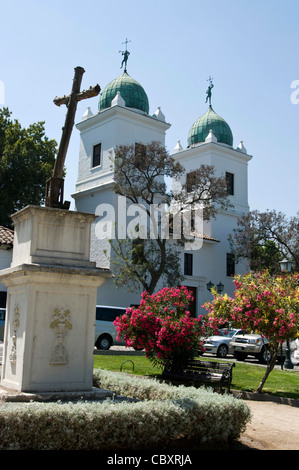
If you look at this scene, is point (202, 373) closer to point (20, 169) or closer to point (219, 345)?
point (219, 345)

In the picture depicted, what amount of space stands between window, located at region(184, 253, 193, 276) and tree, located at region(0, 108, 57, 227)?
38.6 ft

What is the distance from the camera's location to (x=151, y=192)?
1156 inches

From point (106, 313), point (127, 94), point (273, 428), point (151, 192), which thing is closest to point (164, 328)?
point (273, 428)

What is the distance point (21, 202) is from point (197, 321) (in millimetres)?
25756

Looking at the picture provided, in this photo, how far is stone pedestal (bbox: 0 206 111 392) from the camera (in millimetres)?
7074

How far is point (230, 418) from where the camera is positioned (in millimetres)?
6668

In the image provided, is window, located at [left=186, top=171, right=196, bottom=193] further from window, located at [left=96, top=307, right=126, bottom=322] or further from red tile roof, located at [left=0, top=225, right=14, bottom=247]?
red tile roof, located at [left=0, top=225, right=14, bottom=247]

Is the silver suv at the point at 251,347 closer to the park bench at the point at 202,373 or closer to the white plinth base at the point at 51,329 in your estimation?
the park bench at the point at 202,373

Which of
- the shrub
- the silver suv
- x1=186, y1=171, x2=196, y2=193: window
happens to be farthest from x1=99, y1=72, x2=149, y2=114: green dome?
the shrub

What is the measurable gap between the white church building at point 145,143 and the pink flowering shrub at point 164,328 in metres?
19.8

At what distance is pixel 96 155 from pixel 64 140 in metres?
29.6

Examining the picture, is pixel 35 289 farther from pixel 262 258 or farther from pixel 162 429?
pixel 262 258

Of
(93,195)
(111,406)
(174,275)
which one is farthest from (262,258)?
(111,406)

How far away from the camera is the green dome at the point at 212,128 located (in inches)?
1727
